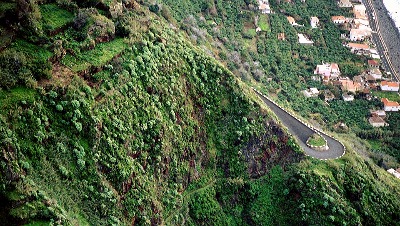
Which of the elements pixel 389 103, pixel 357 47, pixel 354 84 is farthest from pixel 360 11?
pixel 389 103

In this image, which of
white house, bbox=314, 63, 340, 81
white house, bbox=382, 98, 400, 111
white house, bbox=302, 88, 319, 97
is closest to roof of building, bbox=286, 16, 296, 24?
white house, bbox=314, 63, 340, 81

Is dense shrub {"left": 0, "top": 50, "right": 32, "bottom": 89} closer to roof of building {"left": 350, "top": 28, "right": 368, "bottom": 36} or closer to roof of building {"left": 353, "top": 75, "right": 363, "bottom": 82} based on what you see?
roof of building {"left": 353, "top": 75, "right": 363, "bottom": 82}

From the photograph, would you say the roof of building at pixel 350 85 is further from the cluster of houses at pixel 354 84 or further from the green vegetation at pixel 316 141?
the green vegetation at pixel 316 141

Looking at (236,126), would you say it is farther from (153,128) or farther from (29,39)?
(29,39)

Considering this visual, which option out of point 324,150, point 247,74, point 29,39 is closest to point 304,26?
point 247,74

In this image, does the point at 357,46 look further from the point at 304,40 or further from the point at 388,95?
the point at 388,95

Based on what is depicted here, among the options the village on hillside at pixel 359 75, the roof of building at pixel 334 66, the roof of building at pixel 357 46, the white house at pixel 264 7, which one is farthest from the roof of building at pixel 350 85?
the white house at pixel 264 7
